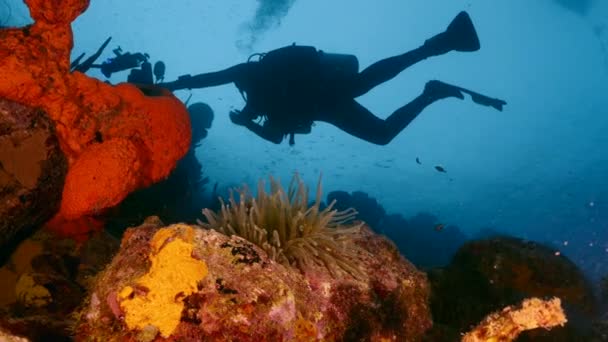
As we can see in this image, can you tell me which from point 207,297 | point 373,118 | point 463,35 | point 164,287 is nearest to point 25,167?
point 164,287

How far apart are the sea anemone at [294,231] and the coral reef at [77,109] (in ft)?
6.24

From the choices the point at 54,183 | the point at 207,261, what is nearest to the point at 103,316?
the point at 207,261

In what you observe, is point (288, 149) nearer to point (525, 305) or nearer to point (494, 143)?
point (494, 143)

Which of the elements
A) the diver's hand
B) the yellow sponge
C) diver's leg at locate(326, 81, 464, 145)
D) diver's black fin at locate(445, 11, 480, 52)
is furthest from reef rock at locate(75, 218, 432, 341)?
diver's black fin at locate(445, 11, 480, 52)

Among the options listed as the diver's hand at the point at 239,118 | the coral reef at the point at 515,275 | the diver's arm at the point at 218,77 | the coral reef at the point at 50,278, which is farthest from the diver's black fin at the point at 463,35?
the coral reef at the point at 50,278

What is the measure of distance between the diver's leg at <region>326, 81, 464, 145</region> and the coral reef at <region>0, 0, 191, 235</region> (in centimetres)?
588

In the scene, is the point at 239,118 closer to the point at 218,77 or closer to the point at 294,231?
the point at 218,77

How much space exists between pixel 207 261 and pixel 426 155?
69.0m

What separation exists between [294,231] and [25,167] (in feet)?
9.46

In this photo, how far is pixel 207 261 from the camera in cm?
245

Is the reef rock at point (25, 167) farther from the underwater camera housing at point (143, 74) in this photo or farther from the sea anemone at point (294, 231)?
the underwater camera housing at point (143, 74)

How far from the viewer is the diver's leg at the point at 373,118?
10594 mm

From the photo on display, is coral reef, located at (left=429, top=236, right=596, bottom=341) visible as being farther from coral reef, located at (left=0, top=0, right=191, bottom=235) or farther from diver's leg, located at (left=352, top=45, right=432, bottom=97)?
diver's leg, located at (left=352, top=45, right=432, bottom=97)

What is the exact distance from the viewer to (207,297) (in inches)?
90.1
